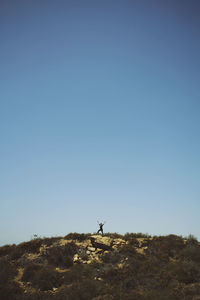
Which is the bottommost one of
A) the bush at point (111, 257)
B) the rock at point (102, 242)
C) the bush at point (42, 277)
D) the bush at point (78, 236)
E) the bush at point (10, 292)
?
the bush at point (10, 292)

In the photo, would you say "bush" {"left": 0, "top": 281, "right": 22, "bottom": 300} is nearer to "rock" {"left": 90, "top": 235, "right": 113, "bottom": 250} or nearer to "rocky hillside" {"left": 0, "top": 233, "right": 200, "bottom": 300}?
"rocky hillside" {"left": 0, "top": 233, "right": 200, "bottom": 300}

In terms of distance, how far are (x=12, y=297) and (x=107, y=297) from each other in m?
5.11

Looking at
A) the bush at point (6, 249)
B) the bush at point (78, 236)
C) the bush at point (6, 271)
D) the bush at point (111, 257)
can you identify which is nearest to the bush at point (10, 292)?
the bush at point (6, 271)

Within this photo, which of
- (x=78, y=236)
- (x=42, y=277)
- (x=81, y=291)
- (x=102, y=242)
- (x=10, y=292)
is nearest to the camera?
(x=81, y=291)

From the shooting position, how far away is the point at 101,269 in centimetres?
1483

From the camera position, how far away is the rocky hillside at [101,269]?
38.1 feet

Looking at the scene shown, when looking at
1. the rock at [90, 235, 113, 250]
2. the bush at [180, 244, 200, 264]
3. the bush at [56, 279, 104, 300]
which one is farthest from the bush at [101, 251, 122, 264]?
the bush at [180, 244, 200, 264]

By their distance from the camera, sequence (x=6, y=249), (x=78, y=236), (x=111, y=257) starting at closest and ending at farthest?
(x=111, y=257), (x=6, y=249), (x=78, y=236)

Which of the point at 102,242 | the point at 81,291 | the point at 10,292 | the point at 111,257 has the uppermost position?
the point at 102,242

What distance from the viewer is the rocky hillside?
11617 mm

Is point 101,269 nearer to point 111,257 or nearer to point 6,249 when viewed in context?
point 111,257

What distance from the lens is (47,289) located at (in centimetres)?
1286

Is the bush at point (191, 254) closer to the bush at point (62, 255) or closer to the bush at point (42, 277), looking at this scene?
the bush at point (62, 255)

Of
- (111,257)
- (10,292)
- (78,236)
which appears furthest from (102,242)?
(10,292)
